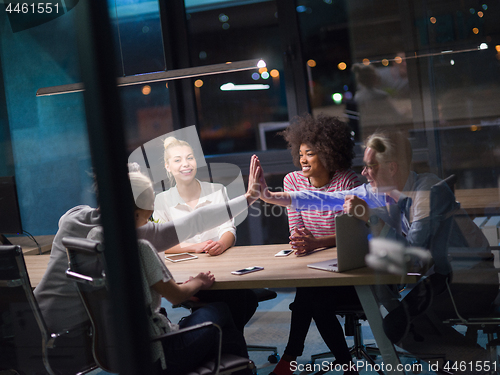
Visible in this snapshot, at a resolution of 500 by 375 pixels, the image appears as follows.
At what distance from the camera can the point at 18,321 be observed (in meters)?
1.66

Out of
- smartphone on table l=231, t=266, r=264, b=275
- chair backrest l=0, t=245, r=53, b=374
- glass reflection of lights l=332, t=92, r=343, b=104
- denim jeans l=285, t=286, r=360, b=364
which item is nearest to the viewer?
chair backrest l=0, t=245, r=53, b=374

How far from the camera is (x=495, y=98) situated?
1595 mm

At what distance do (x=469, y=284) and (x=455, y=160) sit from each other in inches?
17.0

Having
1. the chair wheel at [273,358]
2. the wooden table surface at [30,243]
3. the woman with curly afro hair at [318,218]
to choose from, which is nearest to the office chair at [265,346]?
the chair wheel at [273,358]

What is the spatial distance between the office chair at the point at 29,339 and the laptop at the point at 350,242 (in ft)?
2.96

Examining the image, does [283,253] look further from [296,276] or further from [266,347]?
[266,347]

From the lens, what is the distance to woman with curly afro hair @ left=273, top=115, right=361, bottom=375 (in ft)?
6.28

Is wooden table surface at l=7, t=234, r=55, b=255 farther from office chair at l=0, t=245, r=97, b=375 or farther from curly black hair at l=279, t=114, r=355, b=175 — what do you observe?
curly black hair at l=279, t=114, r=355, b=175

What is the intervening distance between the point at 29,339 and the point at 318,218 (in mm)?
1310

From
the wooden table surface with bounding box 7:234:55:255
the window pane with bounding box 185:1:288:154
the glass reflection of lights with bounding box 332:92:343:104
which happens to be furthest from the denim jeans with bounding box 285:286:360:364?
the window pane with bounding box 185:1:288:154

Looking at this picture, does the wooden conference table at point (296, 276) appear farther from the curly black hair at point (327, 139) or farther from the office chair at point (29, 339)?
the curly black hair at point (327, 139)

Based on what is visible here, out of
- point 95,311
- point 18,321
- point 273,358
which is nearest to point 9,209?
point 18,321

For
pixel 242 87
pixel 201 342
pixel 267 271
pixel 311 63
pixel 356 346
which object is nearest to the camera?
pixel 201 342

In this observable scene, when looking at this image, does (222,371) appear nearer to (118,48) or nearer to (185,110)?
(118,48)
